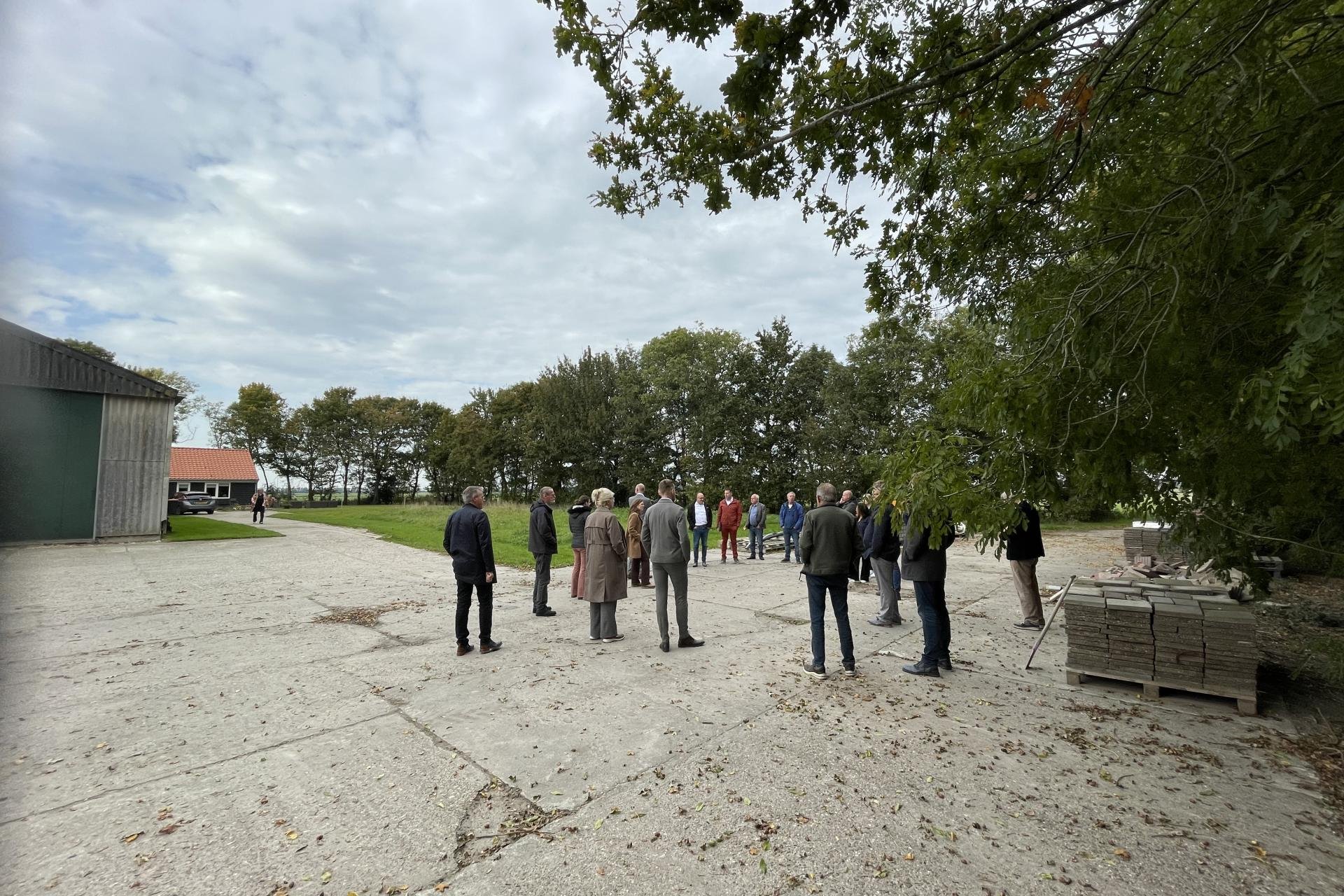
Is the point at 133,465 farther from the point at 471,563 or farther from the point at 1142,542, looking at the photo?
the point at 1142,542

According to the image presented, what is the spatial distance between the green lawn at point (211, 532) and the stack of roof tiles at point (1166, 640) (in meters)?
23.0

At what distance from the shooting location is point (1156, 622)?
595 cm

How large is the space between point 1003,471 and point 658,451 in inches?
1634

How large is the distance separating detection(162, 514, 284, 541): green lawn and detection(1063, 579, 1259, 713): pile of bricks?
2301 centimetres

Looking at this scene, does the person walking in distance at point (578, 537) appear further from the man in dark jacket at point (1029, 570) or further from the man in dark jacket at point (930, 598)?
the man in dark jacket at point (1029, 570)

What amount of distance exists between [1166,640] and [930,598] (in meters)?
2.00

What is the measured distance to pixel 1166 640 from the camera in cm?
591

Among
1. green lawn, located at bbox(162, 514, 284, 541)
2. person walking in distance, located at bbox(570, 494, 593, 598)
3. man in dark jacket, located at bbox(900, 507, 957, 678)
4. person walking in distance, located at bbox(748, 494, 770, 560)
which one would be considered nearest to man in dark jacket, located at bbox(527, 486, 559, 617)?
person walking in distance, located at bbox(570, 494, 593, 598)

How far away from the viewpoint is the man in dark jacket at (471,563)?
721 cm

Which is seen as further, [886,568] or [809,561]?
[886,568]

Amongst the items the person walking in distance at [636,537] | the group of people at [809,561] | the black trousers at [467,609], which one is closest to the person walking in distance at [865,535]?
the group of people at [809,561]

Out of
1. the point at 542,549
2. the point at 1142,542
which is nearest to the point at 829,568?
the point at 542,549

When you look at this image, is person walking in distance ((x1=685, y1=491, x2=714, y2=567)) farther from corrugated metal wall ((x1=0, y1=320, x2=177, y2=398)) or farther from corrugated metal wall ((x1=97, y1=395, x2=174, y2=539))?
corrugated metal wall ((x1=97, y1=395, x2=174, y2=539))

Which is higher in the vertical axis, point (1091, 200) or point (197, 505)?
point (1091, 200)
